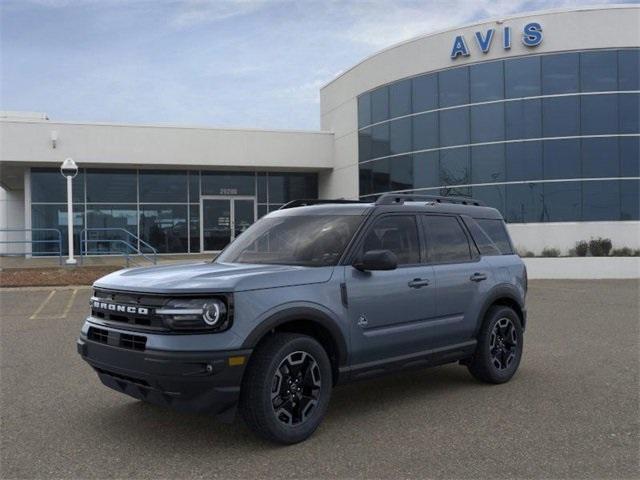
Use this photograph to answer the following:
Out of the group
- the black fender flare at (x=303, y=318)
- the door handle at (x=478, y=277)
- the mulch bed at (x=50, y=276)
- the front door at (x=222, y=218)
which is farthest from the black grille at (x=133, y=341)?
the front door at (x=222, y=218)

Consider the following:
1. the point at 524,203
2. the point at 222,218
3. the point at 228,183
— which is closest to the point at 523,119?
the point at 524,203

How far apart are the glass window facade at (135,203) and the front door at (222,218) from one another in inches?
9.1

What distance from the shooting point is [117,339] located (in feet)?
15.3

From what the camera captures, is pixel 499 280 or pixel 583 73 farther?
pixel 583 73

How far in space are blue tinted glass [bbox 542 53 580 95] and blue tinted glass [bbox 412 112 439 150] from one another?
4.14 meters

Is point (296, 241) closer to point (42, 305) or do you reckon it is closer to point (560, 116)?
point (42, 305)

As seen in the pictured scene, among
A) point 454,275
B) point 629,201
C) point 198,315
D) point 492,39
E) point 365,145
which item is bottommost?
point 198,315

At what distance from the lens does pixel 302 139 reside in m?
28.5

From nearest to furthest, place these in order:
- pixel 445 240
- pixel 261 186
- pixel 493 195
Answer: pixel 445 240 < pixel 493 195 < pixel 261 186

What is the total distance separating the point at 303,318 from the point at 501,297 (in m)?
2.75

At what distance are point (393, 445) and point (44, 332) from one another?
7105mm

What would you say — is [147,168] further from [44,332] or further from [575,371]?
[575,371]

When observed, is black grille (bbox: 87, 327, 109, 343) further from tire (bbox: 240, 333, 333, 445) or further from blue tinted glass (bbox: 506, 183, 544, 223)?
blue tinted glass (bbox: 506, 183, 544, 223)

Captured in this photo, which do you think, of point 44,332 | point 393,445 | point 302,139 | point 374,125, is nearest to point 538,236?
point 374,125
